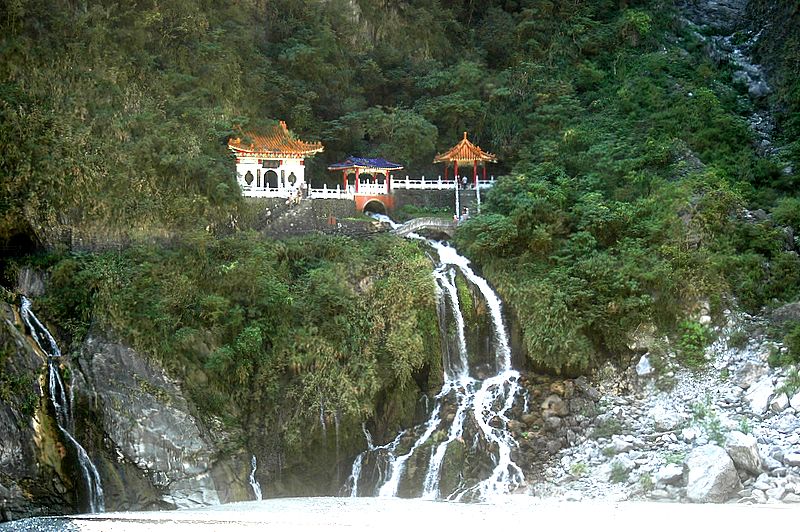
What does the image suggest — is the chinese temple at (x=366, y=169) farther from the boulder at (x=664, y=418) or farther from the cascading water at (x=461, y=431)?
the boulder at (x=664, y=418)

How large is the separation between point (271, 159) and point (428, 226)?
5.75 m

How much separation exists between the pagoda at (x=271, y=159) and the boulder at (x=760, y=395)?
49.0 feet

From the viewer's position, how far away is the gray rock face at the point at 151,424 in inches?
706

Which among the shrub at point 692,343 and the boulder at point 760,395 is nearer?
the boulder at point 760,395

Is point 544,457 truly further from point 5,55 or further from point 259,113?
point 5,55

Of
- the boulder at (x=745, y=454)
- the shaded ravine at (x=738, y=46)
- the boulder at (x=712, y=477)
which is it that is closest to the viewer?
the boulder at (x=712, y=477)

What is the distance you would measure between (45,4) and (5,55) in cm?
264

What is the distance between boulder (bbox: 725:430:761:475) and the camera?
57.2 ft

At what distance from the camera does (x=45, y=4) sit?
25.1 meters

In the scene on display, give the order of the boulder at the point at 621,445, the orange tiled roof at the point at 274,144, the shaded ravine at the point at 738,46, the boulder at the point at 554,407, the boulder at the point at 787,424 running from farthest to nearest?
the shaded ravine at the point at 738,46
the orange tiled roof at the point at 274,144
the boulder at the point at 554,407
the boulder at the point at 621,445
the boulder at the point at 787,424

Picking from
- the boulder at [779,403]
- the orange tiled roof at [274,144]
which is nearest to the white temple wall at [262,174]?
the orange tiled roof at [274,144]

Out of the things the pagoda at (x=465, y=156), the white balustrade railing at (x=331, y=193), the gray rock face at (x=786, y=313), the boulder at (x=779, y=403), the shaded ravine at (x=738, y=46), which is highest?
the shaded ravine at (x=738, y=46)

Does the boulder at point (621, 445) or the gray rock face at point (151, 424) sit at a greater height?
the gray rock face at point (151, 424)

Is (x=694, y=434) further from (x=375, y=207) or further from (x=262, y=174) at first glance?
(x=262, y=174)
